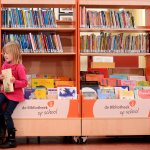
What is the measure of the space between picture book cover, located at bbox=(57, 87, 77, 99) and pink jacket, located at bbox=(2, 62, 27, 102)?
43 centimetres

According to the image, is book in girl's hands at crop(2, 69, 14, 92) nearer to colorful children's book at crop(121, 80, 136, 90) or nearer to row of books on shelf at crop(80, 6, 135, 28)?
row of books on shelf at crop(80, 6, 135, 28)

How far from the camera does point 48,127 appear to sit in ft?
12.8

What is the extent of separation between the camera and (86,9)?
4.50 meters

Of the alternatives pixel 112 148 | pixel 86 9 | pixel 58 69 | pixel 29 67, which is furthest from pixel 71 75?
pixel 112 148

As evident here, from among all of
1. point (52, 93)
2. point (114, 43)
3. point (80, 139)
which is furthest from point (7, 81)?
point (114, 43)

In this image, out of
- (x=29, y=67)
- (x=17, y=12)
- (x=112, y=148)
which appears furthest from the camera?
(x=29, y=67)

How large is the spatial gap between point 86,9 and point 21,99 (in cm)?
148

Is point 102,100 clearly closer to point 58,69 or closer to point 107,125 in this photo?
point 107,125

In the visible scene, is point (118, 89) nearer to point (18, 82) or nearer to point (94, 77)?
point (94, 77)

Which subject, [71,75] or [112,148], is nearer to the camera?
[112,148]

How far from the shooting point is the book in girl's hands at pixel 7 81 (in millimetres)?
3742

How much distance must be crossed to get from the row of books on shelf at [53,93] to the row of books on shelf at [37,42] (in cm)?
55

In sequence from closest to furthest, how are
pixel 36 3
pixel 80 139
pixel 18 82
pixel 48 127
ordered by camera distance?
pixel 18 82
pixel 48 127
pixel 80 139
pixel 36 3

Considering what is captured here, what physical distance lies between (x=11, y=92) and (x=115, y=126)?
4.00 ft
